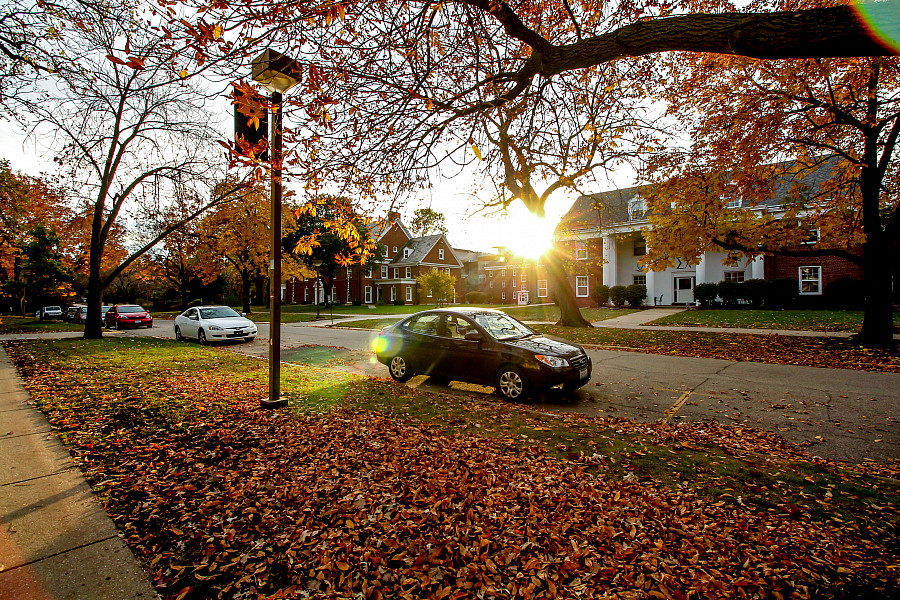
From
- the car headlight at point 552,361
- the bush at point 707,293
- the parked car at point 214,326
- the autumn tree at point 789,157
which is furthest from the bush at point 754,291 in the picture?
the parked car at point 214,326

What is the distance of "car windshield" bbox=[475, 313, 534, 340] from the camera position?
26.0ft

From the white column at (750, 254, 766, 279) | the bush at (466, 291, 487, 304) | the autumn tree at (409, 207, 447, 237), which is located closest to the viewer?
the white column at (750, 254, 766, 279)

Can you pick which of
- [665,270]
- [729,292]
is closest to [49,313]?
[665,270]

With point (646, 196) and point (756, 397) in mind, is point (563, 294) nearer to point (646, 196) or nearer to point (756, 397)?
point (646, 196)

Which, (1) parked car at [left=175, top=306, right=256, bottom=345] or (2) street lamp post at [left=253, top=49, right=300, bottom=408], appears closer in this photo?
(2) street lamp post at [left=253, top=49, right=300, bottom=408]

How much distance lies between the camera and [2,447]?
4.64m

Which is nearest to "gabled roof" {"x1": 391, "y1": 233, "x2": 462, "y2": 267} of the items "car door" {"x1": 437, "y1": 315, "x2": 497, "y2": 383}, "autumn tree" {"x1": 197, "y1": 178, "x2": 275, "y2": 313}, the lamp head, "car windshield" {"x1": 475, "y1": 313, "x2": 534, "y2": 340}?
"autumn tree" {"x1": 197, "y1": 178, "x2": 275, "y2": 313}

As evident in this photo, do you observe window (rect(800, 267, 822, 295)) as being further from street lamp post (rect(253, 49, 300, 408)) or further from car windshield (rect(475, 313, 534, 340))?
street lamp post (rect(253, 49, 300, 408))

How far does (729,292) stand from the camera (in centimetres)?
2952

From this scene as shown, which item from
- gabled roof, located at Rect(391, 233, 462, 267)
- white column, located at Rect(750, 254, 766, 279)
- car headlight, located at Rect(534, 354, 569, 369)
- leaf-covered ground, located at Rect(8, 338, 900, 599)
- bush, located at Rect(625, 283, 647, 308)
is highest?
gabled roof, located at Rect(391, 233, 462, 267)

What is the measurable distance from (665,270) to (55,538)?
35424 mm

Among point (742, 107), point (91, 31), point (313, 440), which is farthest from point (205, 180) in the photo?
point (742, 107)

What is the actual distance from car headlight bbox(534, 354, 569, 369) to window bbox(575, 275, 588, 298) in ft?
108

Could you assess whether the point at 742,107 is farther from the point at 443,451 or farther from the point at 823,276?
the point at 823,276
